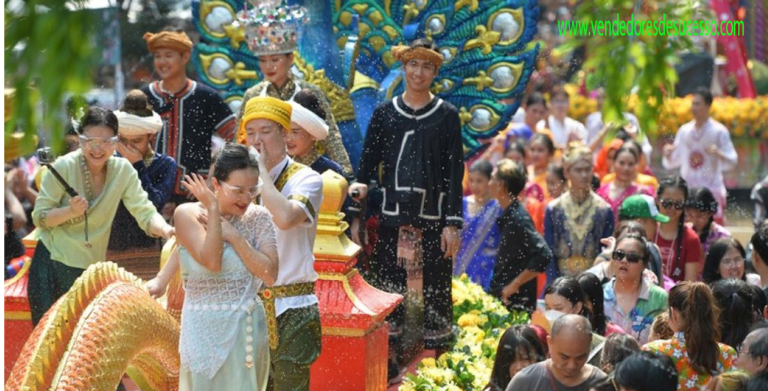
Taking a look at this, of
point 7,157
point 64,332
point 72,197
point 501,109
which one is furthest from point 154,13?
point 7,157

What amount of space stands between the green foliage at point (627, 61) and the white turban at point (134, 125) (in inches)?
176

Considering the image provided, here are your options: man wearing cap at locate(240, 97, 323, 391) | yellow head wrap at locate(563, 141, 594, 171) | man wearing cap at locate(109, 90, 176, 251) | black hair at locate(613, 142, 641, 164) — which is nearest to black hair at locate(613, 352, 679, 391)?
man wearing cap at locate(240, 97, 323, 391)

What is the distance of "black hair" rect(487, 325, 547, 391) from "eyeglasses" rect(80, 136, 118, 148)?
2.08m

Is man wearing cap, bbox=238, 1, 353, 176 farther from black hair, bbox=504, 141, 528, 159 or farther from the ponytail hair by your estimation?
black hair, bbox=504, 141, 528, 159

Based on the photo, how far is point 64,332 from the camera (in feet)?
18.1

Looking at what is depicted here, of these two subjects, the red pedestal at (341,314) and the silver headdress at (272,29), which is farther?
the silver headdress at (272,29)

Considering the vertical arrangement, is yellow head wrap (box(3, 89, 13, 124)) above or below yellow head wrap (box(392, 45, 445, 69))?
above

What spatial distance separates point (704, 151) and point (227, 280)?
24.3ft

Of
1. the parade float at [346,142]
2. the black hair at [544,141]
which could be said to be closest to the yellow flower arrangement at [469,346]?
the parade float at [346,142]

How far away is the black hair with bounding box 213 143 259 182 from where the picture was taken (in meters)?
5.57

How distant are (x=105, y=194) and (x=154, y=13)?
24.1ft

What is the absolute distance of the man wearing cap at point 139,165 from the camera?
782 cm

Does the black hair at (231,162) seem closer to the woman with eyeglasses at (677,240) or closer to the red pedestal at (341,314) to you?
the red pedestal at (341,314)

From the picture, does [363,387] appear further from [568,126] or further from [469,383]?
[568,126]
